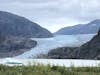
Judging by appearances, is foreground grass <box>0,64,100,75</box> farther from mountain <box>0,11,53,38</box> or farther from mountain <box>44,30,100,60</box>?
mountain <box>0,11,53,38</box>

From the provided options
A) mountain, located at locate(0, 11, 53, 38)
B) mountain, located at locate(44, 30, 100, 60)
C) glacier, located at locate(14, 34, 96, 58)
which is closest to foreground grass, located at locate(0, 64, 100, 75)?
glacier, located at locate(14, 34, 96, 58)

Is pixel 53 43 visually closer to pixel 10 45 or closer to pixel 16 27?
pixel 10 45

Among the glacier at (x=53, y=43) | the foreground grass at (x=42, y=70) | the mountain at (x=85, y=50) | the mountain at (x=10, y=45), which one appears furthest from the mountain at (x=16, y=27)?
the foreground grass at (x=42, y=70)

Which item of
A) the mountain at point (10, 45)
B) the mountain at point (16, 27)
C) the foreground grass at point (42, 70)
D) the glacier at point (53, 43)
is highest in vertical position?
the foreground grass at point (42, 70)

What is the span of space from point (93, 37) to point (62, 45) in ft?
48.9

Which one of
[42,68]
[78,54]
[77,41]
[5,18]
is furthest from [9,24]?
[42,68]

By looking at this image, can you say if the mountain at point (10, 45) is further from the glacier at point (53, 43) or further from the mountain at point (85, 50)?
the glacier at point (53, 43)

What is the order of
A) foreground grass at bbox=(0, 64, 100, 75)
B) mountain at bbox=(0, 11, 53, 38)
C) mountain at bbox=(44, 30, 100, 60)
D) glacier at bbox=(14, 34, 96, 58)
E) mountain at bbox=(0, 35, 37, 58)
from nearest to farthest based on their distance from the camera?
foreground grass at bbox=(0, 64, 100, 75)
glacier at bbox=(14, 34, 96, 58)
mountain at bbox=(44, 30, 100, 60)
mountain at bbox=(0, 35, 37, 58)
mountain at bbox=(0, 11, 53, 38)

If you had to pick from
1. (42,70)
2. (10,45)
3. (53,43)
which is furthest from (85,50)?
(42,70)

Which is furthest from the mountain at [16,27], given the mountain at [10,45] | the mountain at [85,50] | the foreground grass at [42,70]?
the foreground grass at [42,70]

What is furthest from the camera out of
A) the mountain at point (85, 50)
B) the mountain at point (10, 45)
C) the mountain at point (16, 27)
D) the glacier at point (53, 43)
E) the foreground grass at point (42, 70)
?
the mountain at point (16, 27)

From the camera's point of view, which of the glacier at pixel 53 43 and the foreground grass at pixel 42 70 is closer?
the foreground grass at pixel 42 70

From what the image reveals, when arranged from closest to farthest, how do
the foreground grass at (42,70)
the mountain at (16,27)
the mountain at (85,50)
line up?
the foreground grass at (42,70) < the mountain at (85,50) < the mountain at (16,27)

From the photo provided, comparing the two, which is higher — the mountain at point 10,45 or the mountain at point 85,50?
the mountain at point 85,50
